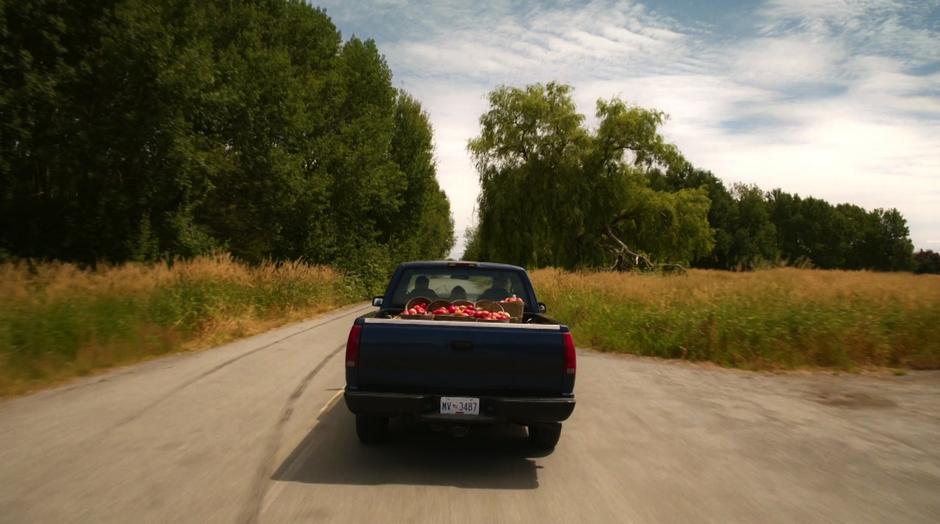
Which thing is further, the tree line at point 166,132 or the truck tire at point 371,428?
the tree line at point 166,132

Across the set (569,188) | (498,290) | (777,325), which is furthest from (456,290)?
(569,188)

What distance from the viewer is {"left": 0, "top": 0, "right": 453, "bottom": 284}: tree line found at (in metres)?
17.2

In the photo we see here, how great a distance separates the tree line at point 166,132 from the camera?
56.5 ft

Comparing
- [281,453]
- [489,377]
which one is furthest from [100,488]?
[489,377]

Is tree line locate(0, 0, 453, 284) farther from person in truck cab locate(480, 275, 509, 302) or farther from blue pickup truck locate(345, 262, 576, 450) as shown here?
blue pickup truck locate(345, 262, 576, 450)

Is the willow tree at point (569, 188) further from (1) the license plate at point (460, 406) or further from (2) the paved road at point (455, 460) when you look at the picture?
(1) the license plate at point (460, 406)

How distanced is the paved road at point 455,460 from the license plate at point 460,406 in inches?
19.2

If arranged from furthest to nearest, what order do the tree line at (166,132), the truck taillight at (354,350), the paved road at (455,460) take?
the tree line at (166,132) < the truck taillight at (354,350) < the paved road at (455,460)

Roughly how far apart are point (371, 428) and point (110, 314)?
785 centimetres

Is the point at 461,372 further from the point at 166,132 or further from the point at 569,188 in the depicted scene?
the point at 569,188

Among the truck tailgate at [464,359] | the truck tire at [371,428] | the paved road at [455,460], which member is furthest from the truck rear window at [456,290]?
the truck tailgate at [464,359]

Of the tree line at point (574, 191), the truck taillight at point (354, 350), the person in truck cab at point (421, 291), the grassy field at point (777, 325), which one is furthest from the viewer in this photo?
the tree line at point (574, 191)

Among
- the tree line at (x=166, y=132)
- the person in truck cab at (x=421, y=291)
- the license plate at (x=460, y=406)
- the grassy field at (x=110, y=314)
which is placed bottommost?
the grassy field at (x=110, y=314)

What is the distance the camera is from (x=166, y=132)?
19.1 m
